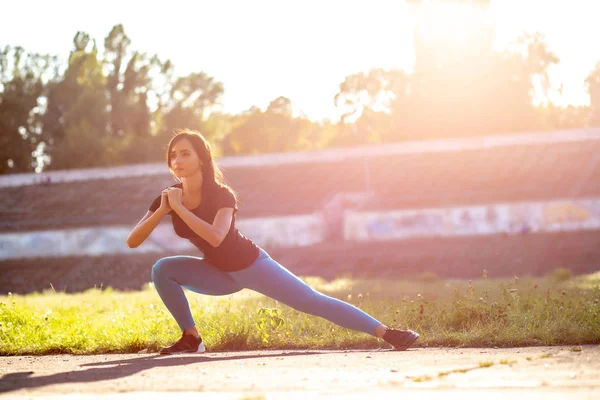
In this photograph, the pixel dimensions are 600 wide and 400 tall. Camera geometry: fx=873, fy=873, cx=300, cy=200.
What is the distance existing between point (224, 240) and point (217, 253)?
111 mm

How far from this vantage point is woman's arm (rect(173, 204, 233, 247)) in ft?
20.2

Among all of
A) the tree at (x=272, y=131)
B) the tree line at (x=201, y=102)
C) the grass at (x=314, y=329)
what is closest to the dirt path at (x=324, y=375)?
the grass at (x=314, y=329)

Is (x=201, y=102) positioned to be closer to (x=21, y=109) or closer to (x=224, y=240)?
(x=21, y=109)

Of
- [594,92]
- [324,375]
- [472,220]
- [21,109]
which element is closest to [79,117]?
[21,109]

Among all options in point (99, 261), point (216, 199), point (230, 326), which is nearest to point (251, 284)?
point (216, 199)

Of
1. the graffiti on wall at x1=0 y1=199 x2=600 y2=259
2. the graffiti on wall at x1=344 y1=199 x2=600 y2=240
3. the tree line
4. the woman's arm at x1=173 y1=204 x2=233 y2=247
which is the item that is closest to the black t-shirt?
the woman's arm at x1=173 y1=204 x2=233 y2=247

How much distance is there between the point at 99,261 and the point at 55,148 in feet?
87.9

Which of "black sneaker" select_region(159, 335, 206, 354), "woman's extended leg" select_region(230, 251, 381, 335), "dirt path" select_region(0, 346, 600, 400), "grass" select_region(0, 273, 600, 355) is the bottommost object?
"grass" select_region(0, 273, 600, 355)

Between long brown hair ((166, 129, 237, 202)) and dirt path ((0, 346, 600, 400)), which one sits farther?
long brown hair ((166, 129, 237, 202))

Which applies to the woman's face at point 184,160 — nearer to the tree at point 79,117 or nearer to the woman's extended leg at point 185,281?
the woman's extended leg at point 185,281

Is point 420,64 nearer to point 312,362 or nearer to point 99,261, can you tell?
point 99,261

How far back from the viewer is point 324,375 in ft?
16.4

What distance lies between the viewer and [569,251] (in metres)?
34.6

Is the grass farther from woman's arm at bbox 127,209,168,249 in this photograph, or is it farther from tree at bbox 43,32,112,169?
tree at bbox 43,32,112,169
